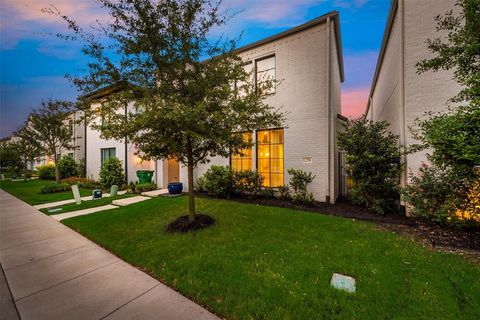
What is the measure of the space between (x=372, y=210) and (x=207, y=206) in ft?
17.4

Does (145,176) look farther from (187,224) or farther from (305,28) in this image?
(305,28)

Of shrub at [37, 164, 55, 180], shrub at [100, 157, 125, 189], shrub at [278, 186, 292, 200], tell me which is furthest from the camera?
shrub at [37, 164, 55, 180]

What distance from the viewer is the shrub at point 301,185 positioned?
687 cm

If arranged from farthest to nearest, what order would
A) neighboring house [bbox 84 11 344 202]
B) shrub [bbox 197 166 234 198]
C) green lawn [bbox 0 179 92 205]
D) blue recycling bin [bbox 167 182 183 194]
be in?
green lawn [bbox 0 179 92 205] → blue recycling bin [bbox 167 182 183 194] → shrub [bbox 197 166 234 198] → neighboring house [bbox 84 11 344 202]

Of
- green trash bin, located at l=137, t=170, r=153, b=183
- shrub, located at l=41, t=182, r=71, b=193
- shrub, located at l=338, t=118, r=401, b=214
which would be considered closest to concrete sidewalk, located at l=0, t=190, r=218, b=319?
shrub, located at l=338, t=118, r=401, b=214

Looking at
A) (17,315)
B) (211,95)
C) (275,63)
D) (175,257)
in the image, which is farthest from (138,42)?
(275,63)

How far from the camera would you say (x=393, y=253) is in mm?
3510

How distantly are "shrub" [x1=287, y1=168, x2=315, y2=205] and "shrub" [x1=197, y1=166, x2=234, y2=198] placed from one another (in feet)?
8.21

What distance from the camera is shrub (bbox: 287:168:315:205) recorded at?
6871 millimetres

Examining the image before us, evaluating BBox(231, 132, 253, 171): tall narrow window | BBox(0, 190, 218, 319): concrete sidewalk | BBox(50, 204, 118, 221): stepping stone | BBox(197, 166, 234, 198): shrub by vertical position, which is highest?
BBox(231, 132, 253, 171): tall narrow window

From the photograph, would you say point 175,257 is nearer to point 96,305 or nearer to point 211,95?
point 96,305

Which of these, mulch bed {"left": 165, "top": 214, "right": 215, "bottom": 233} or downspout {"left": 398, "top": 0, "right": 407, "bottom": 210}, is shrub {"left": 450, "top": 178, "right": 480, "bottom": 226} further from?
mulch bed {"left": 165, "top": 214, "right": 215, "bottom": 233}

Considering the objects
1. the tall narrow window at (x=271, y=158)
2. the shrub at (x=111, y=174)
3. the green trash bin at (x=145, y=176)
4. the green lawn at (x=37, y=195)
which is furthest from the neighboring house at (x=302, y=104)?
the shrub at (x=111, y=174)

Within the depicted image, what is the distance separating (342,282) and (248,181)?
534 centimetres
